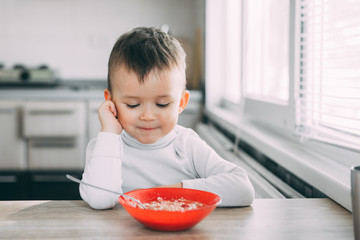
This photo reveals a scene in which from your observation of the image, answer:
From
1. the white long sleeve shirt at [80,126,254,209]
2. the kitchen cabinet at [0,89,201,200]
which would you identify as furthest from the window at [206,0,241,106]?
the white long sleeve shirt at [80,126,254,209]

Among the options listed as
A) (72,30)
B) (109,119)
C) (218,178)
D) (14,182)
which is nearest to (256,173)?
(218,178)

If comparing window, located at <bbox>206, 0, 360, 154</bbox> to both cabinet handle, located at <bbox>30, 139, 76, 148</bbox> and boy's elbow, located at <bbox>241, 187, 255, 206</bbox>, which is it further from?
cabinet handle, located at <bbox>30, 139, 76, 148</bbox>

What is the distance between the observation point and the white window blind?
113 cm

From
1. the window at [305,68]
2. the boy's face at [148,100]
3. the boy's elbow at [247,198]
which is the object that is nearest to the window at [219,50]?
the window at [305,68]

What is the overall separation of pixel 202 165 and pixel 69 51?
320 centimetres

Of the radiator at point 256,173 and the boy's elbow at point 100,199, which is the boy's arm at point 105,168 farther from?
the radiator at point 256,173

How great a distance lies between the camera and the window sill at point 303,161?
98 centimetres

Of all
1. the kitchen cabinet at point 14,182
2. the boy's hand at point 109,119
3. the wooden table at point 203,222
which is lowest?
the kitchen cabinet at point 14,182

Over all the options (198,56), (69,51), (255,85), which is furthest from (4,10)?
(255,85)

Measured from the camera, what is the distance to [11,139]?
11.1 feet

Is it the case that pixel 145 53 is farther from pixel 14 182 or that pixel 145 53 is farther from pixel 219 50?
pixel 14 182

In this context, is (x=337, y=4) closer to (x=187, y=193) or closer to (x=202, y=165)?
(x=202, y=165)

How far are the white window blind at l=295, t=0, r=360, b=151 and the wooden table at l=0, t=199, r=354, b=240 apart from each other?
275 millimetres

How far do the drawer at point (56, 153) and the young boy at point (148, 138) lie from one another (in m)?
2.35
